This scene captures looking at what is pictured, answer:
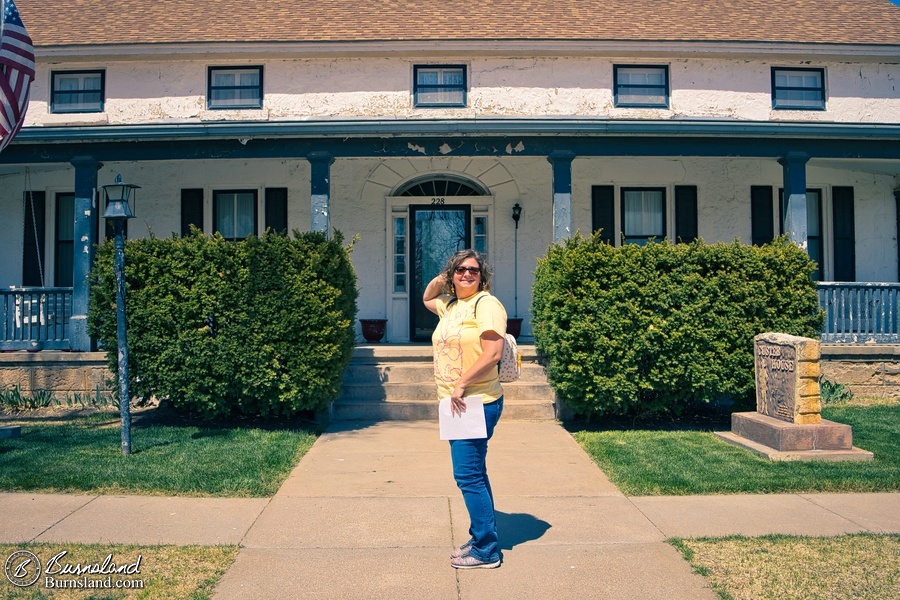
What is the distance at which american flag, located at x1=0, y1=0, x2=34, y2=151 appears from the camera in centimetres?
729

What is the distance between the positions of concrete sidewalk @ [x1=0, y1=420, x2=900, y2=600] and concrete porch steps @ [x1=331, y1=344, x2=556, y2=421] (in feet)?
7.32

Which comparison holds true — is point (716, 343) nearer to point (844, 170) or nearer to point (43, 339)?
point (844, 170)

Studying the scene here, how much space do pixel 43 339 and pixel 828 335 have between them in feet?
36.7

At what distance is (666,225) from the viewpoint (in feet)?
43.4

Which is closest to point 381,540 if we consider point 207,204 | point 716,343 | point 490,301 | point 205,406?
point 490,301

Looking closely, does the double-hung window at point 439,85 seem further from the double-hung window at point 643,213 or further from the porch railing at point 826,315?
the porch railing at point 826,315

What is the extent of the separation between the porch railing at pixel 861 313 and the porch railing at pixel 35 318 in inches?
427

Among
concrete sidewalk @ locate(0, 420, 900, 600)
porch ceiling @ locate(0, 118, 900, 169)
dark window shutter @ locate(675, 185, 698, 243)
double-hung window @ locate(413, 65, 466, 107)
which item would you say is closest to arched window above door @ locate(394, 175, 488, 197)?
double-hung window @ locate(413, 65, 466, 107)

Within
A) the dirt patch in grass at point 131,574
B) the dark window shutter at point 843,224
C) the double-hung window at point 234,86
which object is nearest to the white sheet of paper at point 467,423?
the dirt patch in grass at point 131,574

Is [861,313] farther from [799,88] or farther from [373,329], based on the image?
[373,329]

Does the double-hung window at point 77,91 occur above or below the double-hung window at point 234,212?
above

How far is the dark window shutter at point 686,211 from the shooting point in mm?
13164

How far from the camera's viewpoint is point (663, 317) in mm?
8602

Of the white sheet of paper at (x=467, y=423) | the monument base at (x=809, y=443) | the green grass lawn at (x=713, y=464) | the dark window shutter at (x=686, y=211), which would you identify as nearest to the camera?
the white sheet of paper at (x=467, y=423)
